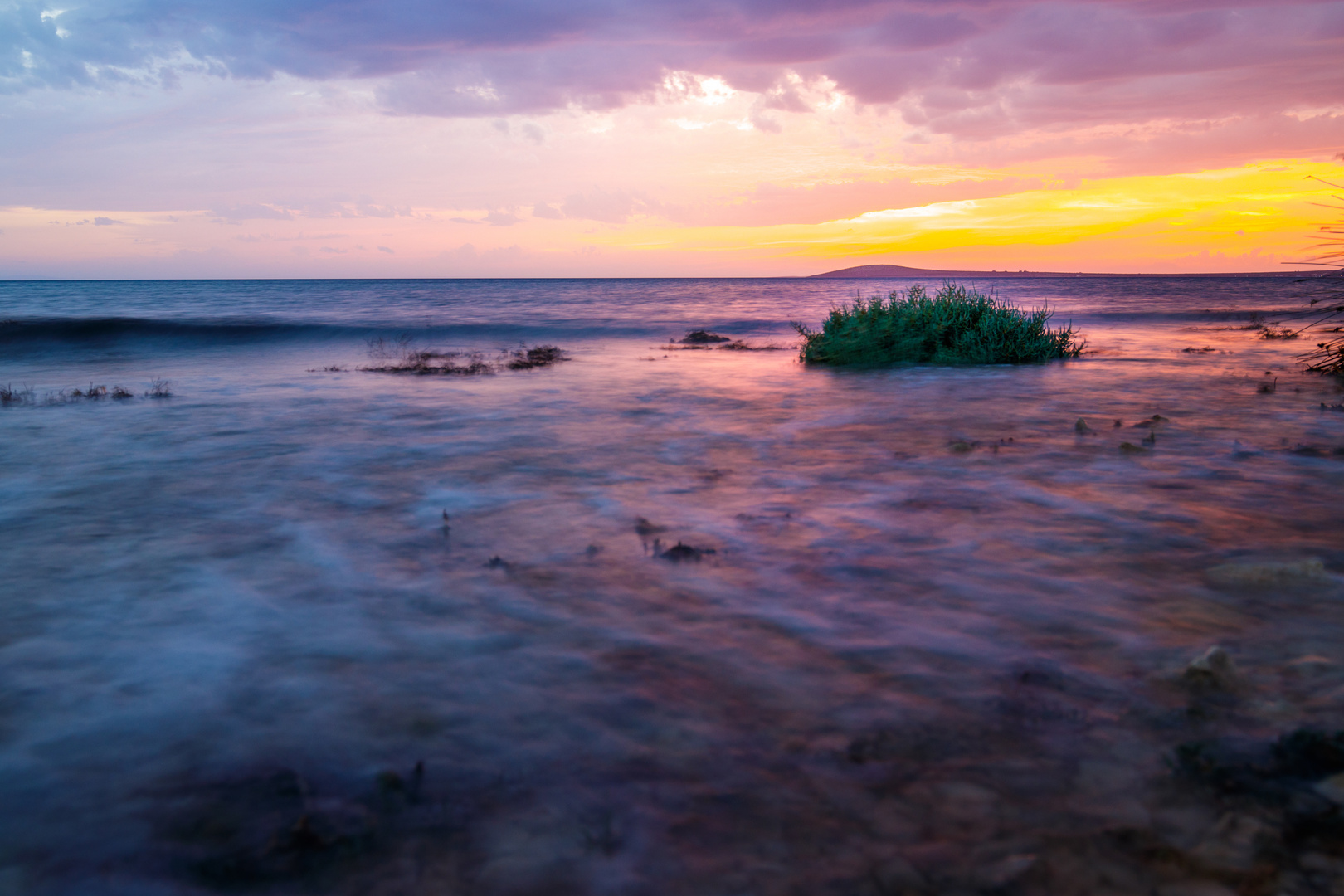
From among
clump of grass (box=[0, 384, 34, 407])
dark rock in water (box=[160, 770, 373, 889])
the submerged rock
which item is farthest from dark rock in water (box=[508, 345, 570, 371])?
dark rock in water (box=[160, 770, 373, 889])

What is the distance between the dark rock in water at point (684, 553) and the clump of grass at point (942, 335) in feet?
35.9

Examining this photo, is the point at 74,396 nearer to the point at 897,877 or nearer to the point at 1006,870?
the point at 897,877

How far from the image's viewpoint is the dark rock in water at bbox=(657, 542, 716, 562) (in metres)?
4.06

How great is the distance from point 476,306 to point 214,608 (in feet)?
142

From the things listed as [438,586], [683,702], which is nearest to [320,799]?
[683,702]

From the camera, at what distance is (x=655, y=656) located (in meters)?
2.98

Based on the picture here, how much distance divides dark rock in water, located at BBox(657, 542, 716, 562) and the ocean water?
0.03 m

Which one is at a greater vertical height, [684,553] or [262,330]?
[262,330]

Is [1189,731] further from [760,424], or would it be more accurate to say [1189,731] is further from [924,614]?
[760,424]

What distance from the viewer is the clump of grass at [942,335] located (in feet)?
46.2

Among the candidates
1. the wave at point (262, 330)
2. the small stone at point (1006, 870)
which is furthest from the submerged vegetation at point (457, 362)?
the small stone at point (1006, 870)

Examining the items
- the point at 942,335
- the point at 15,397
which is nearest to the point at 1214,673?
the point at 942,335

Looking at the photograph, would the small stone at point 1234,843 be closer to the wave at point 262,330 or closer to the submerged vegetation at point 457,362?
the submerged vegetation at point 457,362

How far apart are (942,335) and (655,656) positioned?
12997mm
